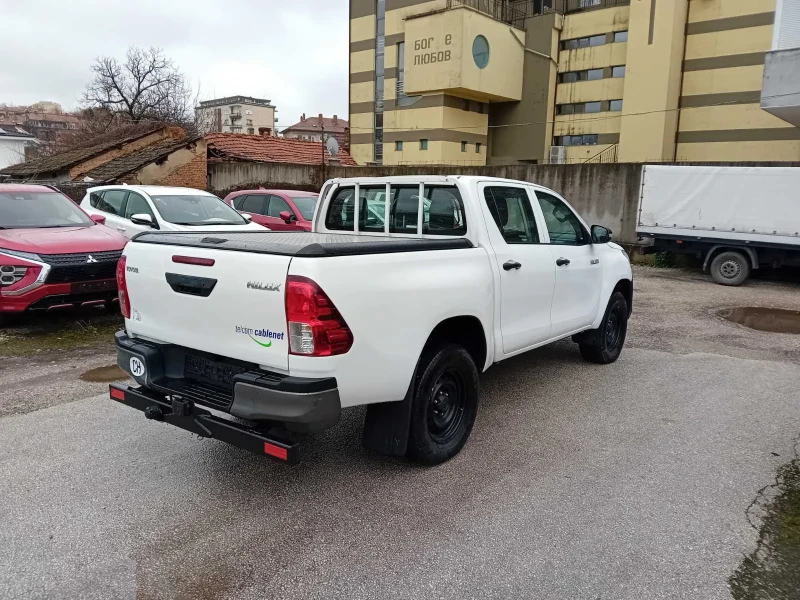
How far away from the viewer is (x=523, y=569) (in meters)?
3.07

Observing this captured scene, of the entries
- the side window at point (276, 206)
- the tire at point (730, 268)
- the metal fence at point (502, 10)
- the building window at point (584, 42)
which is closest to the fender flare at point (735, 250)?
the tire at point (730, 268)

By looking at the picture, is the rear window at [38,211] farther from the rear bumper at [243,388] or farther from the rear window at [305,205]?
the rear bumper at [243,388]

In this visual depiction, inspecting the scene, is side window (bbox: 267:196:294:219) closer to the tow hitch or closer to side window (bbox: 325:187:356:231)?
side window (bbox: 325:187:356:231)

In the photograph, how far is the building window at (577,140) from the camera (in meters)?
36.7

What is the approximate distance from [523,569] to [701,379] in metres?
4.22

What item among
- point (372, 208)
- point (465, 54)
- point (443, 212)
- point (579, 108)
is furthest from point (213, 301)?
point (579, 108)

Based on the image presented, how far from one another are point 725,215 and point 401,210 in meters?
10.7

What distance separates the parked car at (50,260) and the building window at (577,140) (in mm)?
33264

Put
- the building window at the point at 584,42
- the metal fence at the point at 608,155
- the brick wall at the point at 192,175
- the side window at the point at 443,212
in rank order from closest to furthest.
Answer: the side window at the point at 443,212 → the brick wall at the point at 192,175 → the metal fence at the point at 608,155 → the building window at the point at 584,42

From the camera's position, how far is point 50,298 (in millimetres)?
7238

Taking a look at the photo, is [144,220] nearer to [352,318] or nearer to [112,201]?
[112,201]

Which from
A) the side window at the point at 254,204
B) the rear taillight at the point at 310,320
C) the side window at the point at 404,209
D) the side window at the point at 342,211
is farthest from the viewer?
the side window at the point at 254,204

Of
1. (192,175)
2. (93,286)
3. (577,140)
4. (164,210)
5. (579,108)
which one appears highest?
(579,108)

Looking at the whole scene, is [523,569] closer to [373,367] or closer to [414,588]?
[414,588]
